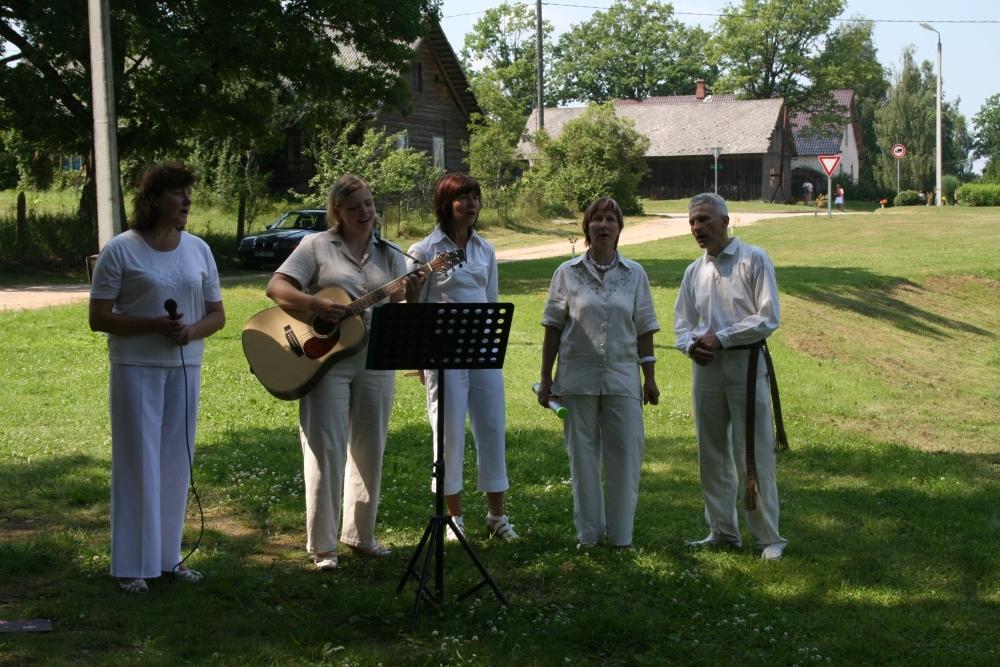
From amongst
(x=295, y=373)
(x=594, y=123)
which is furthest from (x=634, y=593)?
(x=594, y=123)

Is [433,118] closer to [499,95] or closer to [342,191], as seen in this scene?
[499,95]

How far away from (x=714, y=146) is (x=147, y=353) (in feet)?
207

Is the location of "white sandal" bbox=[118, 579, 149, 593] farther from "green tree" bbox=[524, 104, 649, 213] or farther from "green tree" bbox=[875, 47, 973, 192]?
"green tree" bbox=[875, 47, 973, 192]

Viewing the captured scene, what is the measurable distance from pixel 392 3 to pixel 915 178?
79.1m

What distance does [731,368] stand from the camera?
6.76m

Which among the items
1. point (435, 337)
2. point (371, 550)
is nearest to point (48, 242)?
point (371, 550)

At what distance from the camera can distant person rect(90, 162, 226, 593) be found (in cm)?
587

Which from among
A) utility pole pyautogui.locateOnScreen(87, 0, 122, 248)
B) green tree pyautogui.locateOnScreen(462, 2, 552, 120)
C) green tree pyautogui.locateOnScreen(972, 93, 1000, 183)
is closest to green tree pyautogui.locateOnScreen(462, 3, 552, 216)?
green tree pyautogui.locateOnScreen(462, 2, 552, 120)

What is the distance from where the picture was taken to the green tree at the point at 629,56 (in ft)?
310

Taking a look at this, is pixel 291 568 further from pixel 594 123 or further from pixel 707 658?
pixel 594 123

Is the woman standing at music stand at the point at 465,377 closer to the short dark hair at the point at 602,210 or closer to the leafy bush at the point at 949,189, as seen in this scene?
the short dark hair at the point at 602,210

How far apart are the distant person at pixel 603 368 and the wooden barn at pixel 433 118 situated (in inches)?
1450

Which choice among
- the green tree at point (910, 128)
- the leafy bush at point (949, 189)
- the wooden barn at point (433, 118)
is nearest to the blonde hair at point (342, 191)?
the wooden barn at point (433, 118)

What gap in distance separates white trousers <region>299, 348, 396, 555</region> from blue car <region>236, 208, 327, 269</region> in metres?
20.2
